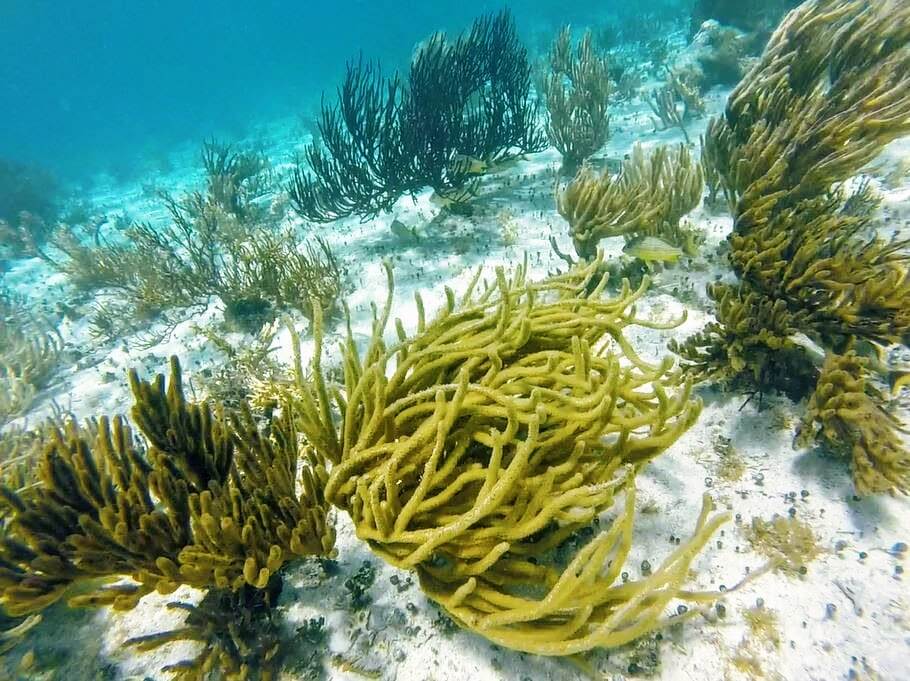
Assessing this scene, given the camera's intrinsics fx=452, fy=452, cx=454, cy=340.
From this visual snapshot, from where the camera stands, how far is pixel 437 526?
2133mm

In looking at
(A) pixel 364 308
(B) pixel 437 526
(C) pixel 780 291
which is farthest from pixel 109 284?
(C) pixel 780 291

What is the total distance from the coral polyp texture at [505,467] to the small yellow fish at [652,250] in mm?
2161

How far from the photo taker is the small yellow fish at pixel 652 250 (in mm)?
4438

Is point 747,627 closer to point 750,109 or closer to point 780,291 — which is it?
point 780,291

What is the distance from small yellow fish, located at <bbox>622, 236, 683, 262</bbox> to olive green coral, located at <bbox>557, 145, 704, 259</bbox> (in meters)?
0.49

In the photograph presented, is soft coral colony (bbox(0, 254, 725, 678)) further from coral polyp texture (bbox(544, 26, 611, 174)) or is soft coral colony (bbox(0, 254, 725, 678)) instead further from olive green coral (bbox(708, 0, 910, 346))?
coral polyp texture (bbox(544, 26, 611, 174))

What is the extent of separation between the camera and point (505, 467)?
2396 millimetres


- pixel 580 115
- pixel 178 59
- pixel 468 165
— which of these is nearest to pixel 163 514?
pixel 468 165

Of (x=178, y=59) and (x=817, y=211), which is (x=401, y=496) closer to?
(x=817, y=211)

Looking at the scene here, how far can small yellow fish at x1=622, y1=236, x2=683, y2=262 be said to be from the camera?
4.44 metres

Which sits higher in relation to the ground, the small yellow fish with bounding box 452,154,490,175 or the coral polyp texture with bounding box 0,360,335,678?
the small yellow fish with bounding box 452,154,490,175

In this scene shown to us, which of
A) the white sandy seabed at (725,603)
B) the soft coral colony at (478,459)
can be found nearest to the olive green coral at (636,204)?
the soft coral colony at (478,459)

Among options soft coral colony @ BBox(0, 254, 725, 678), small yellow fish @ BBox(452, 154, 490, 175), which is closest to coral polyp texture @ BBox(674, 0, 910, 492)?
soft coral colony @ BBox(0, 254, 725, 678)

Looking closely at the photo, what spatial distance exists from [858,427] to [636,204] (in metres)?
3.21
